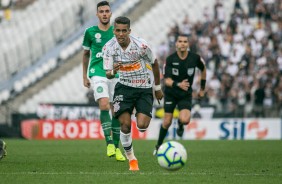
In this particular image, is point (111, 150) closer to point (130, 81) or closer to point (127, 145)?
point (127, 145)

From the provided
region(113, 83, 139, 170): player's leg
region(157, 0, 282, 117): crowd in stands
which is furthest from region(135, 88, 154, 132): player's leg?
region(157, 0, 282, 117): crowd in stands

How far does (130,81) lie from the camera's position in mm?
→ 11680

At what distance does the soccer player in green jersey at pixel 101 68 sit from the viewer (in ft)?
44.9

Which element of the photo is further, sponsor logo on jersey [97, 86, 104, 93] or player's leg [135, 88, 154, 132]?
sponsor logo on jersey [97, 86, 104, 93]

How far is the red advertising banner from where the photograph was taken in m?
26.3

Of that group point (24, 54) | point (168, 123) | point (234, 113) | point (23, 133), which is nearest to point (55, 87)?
point (24, 54)

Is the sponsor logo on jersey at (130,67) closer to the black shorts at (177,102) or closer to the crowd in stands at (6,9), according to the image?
the black shorts at (177,102)

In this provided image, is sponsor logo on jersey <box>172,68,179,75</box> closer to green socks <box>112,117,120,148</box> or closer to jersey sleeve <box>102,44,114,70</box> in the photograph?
green socks <box>112,117,120,148</box>

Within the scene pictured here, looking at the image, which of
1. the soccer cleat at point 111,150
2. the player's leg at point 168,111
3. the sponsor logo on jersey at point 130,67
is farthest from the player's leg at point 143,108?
the player's leg at point 168,111

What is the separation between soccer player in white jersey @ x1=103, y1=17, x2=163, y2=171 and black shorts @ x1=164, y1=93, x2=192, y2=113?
4.84 m

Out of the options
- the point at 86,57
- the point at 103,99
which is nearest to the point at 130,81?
the point at 103,99

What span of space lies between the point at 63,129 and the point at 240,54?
25.1 ft

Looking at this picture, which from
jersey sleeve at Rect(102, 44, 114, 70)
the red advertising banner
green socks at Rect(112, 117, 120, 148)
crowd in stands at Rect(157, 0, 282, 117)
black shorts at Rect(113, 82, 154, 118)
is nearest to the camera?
jersey sleeve at Rect(102, 44, 114, 70)

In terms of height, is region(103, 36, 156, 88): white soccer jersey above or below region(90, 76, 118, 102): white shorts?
above
